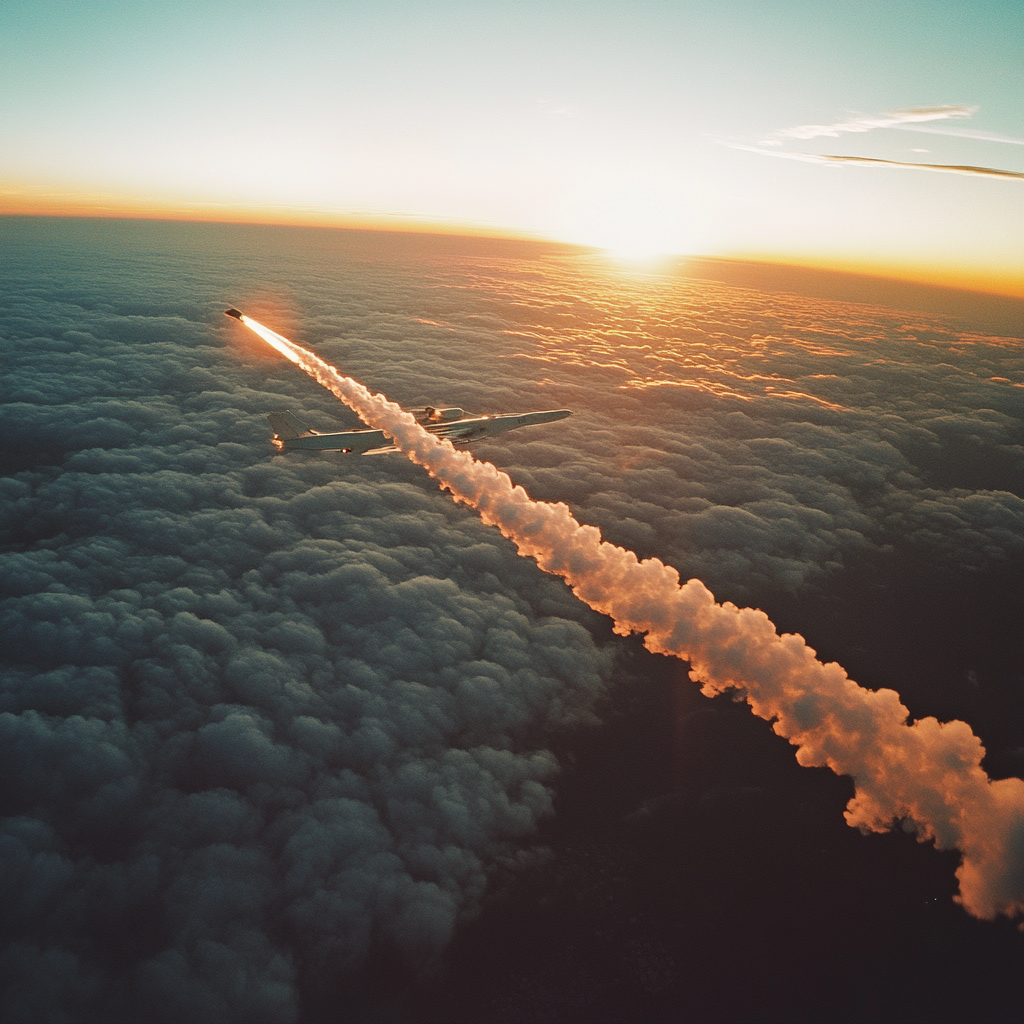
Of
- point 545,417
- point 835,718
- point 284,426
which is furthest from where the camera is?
point 545,417

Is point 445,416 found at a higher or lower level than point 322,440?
higher

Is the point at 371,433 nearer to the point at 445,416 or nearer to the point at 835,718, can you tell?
the point at 445,416

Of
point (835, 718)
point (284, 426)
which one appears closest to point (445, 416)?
point (284, 426)

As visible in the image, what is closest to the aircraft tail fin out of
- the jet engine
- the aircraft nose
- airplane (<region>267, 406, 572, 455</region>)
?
airplane (<region>267, 406, 572, 455</region>)

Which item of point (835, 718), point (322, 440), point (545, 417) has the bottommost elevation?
point (835, 718)

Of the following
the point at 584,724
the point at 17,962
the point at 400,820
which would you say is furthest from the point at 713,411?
the point at 17,962

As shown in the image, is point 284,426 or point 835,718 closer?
point 835,718

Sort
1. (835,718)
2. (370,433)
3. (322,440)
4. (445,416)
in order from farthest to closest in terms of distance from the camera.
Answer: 1. (445,416)
2. (370,433)
3. (322,440)
4. (835,718)

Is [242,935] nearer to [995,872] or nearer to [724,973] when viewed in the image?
[724,973]
